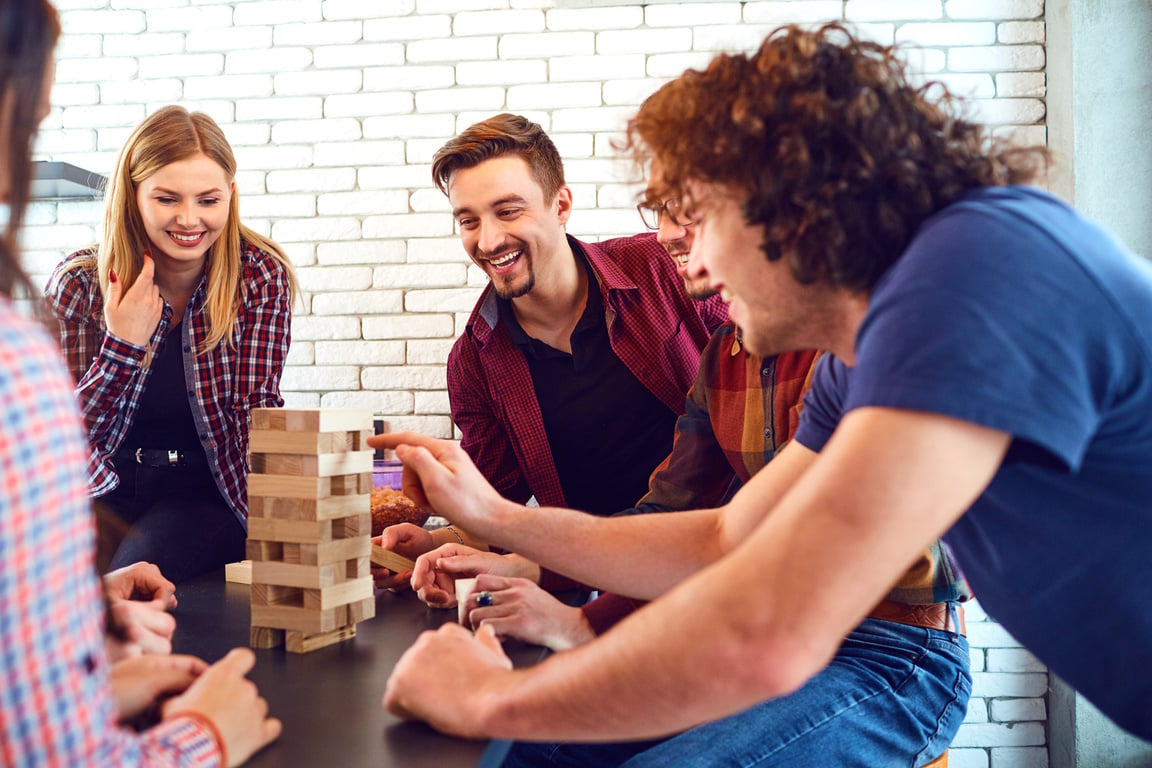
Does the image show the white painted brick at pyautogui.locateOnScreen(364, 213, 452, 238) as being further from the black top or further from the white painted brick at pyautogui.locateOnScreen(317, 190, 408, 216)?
the black top

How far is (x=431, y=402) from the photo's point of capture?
313 centimetres

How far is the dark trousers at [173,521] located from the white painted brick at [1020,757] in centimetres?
241

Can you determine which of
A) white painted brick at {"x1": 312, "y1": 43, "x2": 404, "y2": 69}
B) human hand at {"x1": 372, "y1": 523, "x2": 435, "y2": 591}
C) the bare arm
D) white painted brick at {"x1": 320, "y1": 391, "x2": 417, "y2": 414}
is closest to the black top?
human hand at {"x1": 372, "y1": 523, "x2": 435, "y2": 591}

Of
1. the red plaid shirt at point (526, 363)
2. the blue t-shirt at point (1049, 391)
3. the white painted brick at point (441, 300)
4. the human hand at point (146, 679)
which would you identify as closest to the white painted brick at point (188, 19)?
the white painted brick at point (441, 300)

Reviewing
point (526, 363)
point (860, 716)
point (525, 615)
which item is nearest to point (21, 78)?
A: point (525, 615)

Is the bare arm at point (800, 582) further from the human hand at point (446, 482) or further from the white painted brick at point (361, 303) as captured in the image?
the white painted brick at point (361, 303)

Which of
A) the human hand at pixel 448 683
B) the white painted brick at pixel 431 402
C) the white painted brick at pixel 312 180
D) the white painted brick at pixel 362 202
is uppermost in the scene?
the white painted brick at pixel 312 180

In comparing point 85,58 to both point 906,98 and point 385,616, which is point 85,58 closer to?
point 385,616

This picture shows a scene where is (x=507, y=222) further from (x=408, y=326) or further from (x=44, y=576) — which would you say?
(x=44, y=576)

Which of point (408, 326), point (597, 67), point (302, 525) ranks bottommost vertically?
point (302, 525)

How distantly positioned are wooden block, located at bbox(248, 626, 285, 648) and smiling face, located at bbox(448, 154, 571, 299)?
1332 mm

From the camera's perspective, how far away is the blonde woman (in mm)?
2408

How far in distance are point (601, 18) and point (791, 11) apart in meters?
0.60

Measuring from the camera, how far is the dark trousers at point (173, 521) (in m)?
2.19
